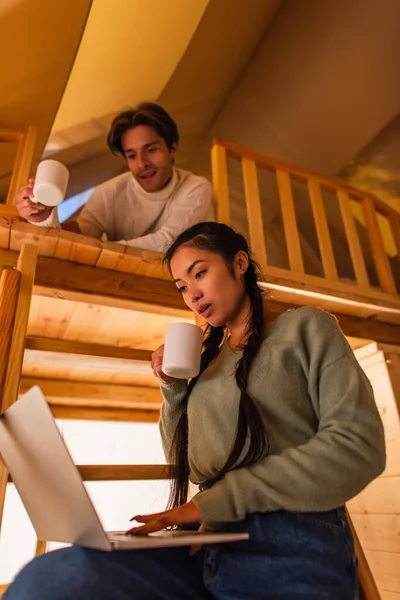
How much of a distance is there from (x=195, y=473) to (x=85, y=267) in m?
0.97

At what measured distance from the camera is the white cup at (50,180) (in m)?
1.32

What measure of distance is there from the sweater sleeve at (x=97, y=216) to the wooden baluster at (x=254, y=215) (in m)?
0.62

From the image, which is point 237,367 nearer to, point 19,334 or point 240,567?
point 240,567

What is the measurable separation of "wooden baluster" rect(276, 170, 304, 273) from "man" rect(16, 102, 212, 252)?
46 cm

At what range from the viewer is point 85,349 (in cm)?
212

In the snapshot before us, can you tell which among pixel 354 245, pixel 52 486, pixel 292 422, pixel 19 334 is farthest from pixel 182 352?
pixel 354 245

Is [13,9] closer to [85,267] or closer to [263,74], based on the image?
[85,267]

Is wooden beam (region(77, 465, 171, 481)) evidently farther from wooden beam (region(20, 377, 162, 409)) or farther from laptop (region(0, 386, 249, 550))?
wooden beam (region(20, 377, 162, 409))

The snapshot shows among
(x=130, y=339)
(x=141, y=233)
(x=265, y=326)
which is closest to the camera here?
(x=265, y=326)

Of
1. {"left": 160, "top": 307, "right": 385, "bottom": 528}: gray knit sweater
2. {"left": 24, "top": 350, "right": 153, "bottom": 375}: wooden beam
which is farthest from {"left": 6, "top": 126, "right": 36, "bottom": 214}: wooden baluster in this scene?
{"left": 160, "top": 307, "right": 385, "bottom": 528}: gray knit sweater

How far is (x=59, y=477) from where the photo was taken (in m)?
0.71

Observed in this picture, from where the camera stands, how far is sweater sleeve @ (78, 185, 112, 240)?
A: 1.93 metres

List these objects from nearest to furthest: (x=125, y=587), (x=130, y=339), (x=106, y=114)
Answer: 1. (x=125, y=587)
2. (x=130, y=339)
3. (x=106, y=114)

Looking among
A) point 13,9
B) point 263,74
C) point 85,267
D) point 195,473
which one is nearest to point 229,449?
point 195,473
